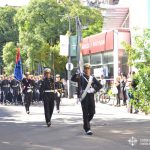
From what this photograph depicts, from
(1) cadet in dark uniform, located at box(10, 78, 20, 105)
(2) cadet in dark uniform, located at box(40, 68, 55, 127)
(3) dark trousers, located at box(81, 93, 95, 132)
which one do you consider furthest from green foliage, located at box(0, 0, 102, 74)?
(3) dark trousers, located at box(81, 93, 95, 132)

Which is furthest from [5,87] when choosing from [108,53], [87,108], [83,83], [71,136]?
[71,136]

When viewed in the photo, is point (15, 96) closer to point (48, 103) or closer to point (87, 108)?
point (48, 103)

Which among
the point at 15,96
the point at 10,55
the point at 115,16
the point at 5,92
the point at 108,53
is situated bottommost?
the point at 15,96

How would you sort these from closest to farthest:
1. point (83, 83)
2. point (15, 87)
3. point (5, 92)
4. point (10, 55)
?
1. point (83, 83)
2. point (15, 87)
3. point (5, 92)
4. point (10, 55)

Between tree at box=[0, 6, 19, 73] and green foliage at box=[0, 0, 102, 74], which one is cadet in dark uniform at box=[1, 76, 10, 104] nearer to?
green foliage at box=[0, 0, 102, 74]

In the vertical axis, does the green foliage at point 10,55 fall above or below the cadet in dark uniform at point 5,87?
above

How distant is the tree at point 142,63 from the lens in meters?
10.5

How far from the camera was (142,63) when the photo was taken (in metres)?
10.7

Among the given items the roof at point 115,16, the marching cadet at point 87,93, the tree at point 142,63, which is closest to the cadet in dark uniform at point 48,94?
the marching cadet at point 87,93

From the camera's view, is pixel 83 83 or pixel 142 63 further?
pixel 83 83

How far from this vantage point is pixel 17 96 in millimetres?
28562

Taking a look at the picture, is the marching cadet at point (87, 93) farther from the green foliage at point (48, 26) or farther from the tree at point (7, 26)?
the tree at point (7, 26)

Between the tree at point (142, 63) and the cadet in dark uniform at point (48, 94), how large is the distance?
4.95m

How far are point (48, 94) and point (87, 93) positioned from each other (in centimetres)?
272
